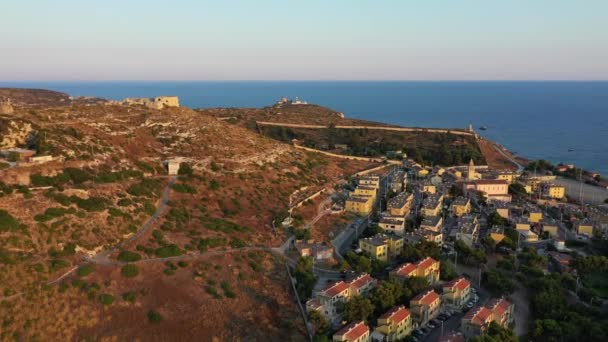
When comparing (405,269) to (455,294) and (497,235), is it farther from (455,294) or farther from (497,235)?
(497,235)

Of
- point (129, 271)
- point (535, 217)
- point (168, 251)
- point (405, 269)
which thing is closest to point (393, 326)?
point (405, 269)

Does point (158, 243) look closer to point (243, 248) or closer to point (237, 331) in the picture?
point (243, 248)

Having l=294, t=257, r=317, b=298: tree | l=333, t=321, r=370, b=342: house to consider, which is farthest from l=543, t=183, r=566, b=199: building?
l=333, t=321, r=370, b=342: house

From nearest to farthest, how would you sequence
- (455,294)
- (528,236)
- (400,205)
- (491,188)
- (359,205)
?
(455,294), (528,236), (400,205), (359,205), (491,188)

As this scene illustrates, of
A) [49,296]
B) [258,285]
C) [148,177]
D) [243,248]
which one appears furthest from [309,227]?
[49,296]

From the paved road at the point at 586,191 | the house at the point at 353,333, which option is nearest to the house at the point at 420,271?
the house at the point at 353,333

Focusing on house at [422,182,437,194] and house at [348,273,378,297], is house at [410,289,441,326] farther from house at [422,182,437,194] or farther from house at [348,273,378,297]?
house at [422,182,437,194]
